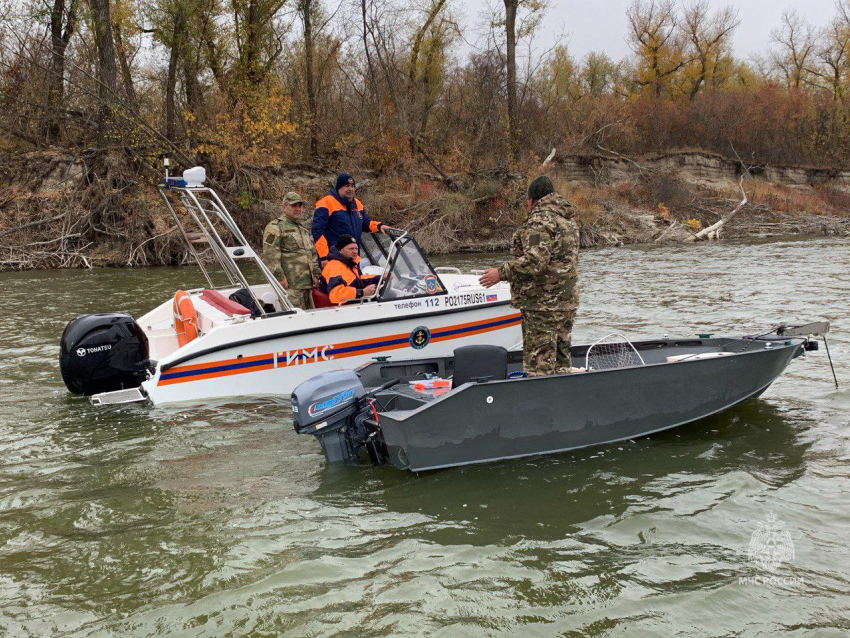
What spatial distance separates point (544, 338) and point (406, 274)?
2491mm

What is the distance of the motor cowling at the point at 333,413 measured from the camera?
5473mm

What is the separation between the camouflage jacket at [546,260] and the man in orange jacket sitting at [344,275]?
232 cm

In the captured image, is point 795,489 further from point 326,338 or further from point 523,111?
point 523,111

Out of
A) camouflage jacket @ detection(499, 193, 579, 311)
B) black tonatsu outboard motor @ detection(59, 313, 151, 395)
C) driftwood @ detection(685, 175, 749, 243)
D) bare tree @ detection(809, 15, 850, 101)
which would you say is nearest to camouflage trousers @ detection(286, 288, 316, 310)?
black tonatsu outboard motor @ detection(59, 313, 151, 395)

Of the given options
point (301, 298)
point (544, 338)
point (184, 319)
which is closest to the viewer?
point (544, 338)

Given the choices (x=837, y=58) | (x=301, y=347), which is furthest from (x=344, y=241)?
(x=837, y=58)

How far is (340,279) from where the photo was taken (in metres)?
8.14

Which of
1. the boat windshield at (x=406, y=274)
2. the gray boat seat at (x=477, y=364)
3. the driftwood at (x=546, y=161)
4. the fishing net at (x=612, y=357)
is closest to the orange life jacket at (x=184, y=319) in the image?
the boat windshield at (x=406, y=274)

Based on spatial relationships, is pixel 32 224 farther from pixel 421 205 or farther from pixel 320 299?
pixel 320 299

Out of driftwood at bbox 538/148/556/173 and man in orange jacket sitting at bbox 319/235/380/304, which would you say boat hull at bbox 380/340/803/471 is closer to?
man in orange jacket sitting at bbox 319/235/380/304

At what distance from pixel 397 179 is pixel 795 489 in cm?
2332

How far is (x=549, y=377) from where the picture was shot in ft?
18.4

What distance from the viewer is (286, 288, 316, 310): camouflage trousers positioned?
8.20 metres

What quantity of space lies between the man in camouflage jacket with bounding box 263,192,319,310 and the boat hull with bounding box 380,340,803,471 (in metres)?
3.09
